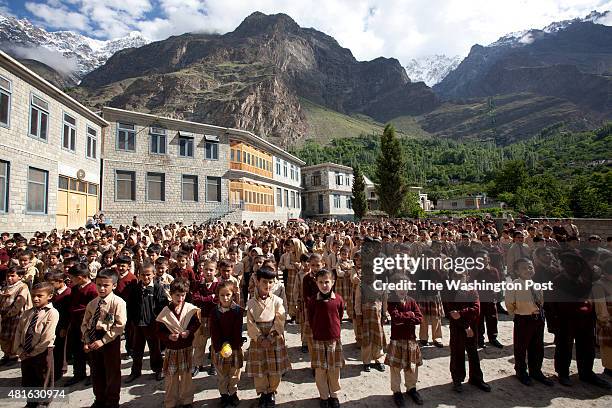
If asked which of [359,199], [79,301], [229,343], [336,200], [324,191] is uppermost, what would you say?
[324,191]

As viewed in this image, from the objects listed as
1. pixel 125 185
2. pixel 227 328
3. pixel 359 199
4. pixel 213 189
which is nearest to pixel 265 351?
pixel 227 328

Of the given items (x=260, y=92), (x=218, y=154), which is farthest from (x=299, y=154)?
(x=218, y=154)

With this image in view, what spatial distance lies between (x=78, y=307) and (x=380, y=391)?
4303 mm

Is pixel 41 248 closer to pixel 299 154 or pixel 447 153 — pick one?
pixel 299 154

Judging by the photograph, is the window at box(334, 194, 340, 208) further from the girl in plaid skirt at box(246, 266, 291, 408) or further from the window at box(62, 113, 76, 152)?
the girl in plaid skirt at box(246, 266, 291, 408)

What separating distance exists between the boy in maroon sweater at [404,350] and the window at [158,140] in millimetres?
23411

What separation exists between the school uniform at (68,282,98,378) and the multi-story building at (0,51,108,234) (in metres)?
11.4

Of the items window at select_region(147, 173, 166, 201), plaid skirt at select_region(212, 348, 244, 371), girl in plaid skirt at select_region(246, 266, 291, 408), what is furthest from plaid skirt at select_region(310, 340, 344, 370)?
window at select_region(147, 173, 166, 201)

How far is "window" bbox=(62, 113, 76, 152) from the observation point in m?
16.7

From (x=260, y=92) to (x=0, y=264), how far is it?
117693mm

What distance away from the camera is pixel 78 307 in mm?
4473

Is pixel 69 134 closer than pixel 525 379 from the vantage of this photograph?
No

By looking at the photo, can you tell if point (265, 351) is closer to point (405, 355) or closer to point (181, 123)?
point (405, 355)

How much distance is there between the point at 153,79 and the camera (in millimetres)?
114125
